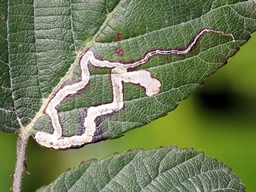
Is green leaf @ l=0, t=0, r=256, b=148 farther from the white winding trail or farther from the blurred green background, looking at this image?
the blurred green background

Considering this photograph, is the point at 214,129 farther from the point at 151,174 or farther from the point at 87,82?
the point at 87,82

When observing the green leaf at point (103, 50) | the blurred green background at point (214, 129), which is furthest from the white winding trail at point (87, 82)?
the blurred green background at point (214, 129)

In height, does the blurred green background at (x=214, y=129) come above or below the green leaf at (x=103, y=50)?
below

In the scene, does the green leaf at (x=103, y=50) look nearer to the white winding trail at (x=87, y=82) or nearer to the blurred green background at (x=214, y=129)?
the white winding trail at (x=87, y=82)

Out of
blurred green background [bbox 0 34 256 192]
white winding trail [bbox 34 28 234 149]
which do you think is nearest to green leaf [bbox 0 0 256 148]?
white winding trail [bbox 34 28 234 149]

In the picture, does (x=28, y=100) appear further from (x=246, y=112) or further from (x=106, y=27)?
(x=246, y=112)

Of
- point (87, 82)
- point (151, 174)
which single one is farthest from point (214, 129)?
point (87, 82)

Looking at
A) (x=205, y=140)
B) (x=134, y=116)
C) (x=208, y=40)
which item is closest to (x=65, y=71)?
(x=134, y=116)
